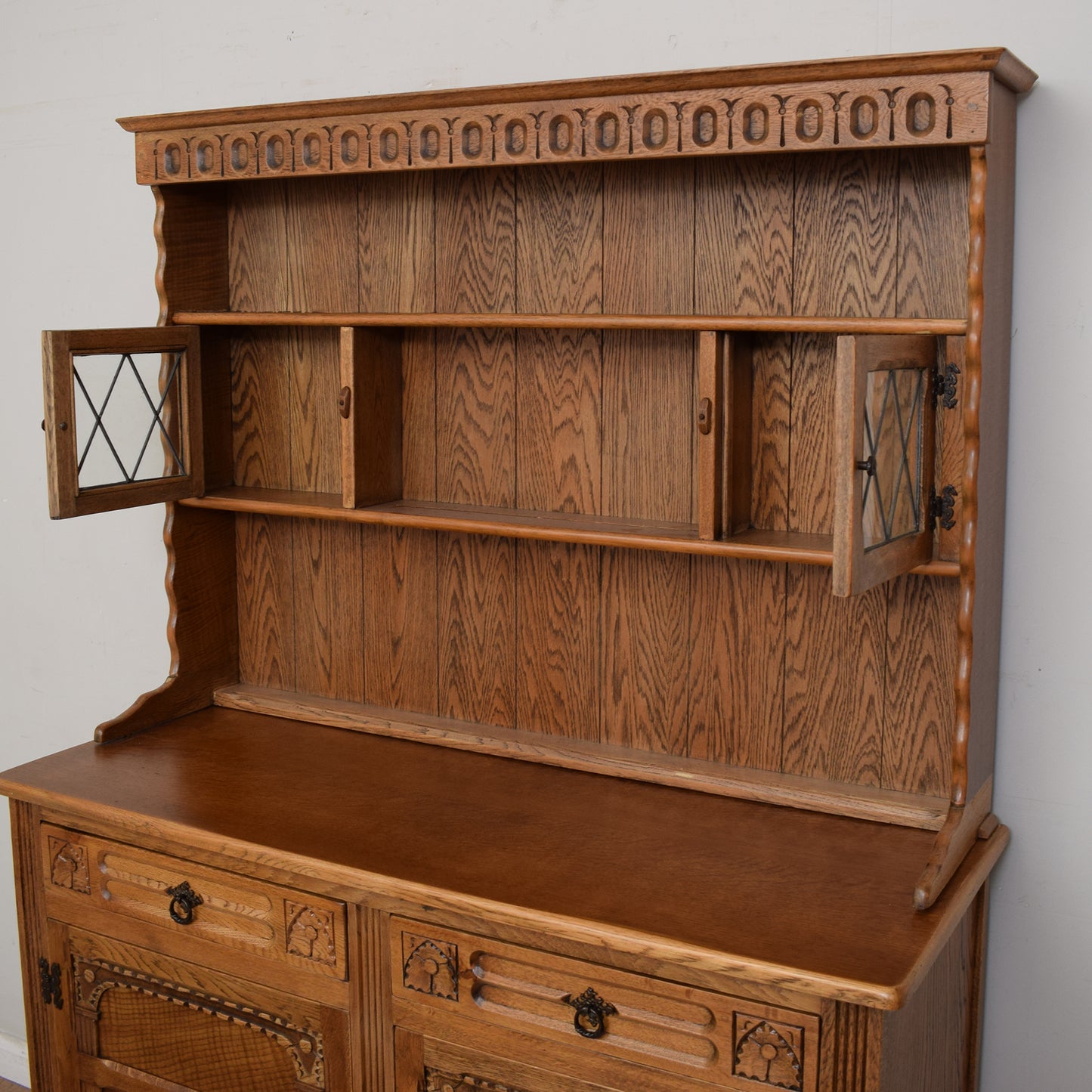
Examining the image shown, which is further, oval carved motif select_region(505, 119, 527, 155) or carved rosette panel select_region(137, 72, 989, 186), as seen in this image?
oval carved motif select_region(505, 119, 527, 155)

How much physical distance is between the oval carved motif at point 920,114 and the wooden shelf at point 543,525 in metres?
0.62

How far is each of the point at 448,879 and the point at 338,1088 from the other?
0.47 meters

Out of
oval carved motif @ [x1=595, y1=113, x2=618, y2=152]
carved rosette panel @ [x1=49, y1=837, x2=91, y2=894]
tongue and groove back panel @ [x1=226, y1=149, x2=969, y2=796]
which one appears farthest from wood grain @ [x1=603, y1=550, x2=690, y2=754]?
carved rosette panel @ [x1=49, y1=837, x2=91, y2=894]

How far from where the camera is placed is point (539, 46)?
2369 millimetres

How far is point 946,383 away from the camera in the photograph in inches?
78.3

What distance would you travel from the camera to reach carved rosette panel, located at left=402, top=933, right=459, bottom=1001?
1.93 metres

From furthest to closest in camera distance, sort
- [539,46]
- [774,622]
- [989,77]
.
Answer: [539,46] → [774,622] → [989,77]

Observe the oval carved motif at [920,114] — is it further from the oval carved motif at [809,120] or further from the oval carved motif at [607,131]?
the oval carved motif at [607,131]

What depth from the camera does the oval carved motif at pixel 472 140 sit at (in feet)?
6.94

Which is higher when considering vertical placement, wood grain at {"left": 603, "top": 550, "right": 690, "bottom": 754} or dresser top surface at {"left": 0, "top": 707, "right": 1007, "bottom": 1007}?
wood grain at {"left": 603, "top": 550, "right": 690, "bottom": 754}

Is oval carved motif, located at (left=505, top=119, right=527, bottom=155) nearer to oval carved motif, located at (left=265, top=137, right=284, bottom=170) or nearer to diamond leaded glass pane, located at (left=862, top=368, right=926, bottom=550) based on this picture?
oval carved motif, located at (left=265, top=137, right=284, bottom=170)

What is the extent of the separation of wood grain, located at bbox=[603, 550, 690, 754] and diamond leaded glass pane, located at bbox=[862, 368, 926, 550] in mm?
483

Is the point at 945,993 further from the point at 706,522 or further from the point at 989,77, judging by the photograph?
the point at 989,77

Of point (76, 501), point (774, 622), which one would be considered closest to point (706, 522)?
point (774, 622)
